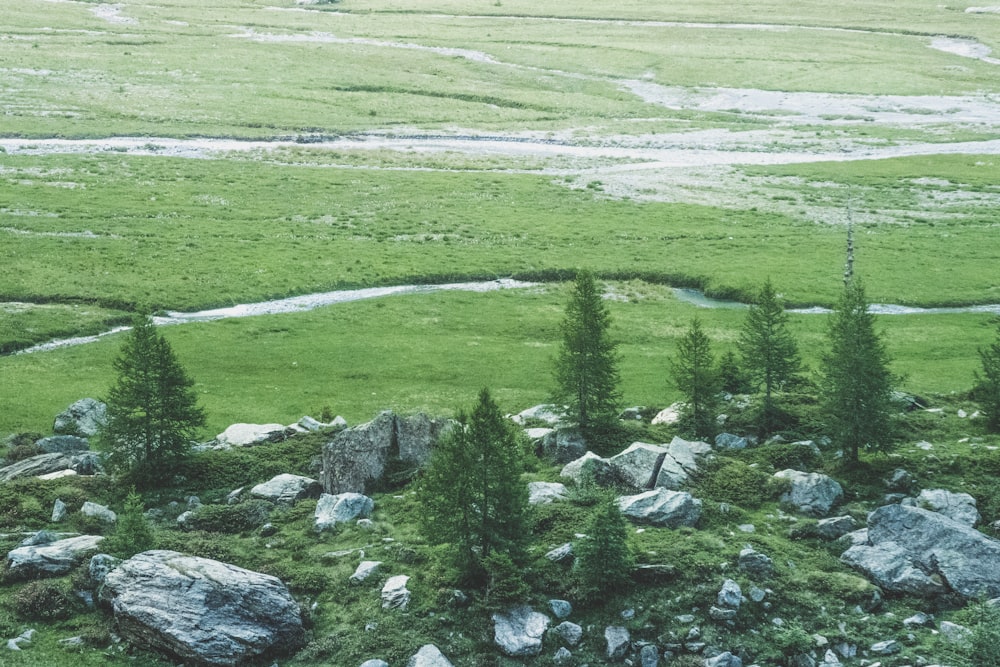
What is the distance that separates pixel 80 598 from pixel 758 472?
22.7m

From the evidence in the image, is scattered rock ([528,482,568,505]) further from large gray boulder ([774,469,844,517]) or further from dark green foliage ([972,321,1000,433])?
dark green foliage ([972,321,1000,433])

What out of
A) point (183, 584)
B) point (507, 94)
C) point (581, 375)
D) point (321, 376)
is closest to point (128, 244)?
point (321, 376)

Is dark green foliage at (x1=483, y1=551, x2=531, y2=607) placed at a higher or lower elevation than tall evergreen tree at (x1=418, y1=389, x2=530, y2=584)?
lower

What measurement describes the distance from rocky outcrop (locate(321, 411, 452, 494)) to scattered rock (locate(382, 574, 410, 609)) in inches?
289

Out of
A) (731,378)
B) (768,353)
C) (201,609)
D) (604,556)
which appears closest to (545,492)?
(604,556)

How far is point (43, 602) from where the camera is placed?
2683 cm

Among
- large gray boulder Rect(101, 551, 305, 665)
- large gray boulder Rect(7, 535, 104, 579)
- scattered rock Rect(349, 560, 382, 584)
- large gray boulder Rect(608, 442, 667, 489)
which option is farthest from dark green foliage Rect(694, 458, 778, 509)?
large gray boulder Rect(7, 535, 104, 579)

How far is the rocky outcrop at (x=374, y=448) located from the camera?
35.8 meters

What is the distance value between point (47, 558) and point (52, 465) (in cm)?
951

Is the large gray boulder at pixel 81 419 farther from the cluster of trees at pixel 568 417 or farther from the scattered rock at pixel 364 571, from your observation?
the scattered rock at pixel 364 571

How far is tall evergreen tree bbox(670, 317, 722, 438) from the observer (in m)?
39.8

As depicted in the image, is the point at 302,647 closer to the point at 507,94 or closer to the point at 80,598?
the point at 80,598

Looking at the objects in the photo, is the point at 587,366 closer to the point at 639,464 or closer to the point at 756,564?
the point at 639,464

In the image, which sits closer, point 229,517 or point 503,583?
point 503,583
